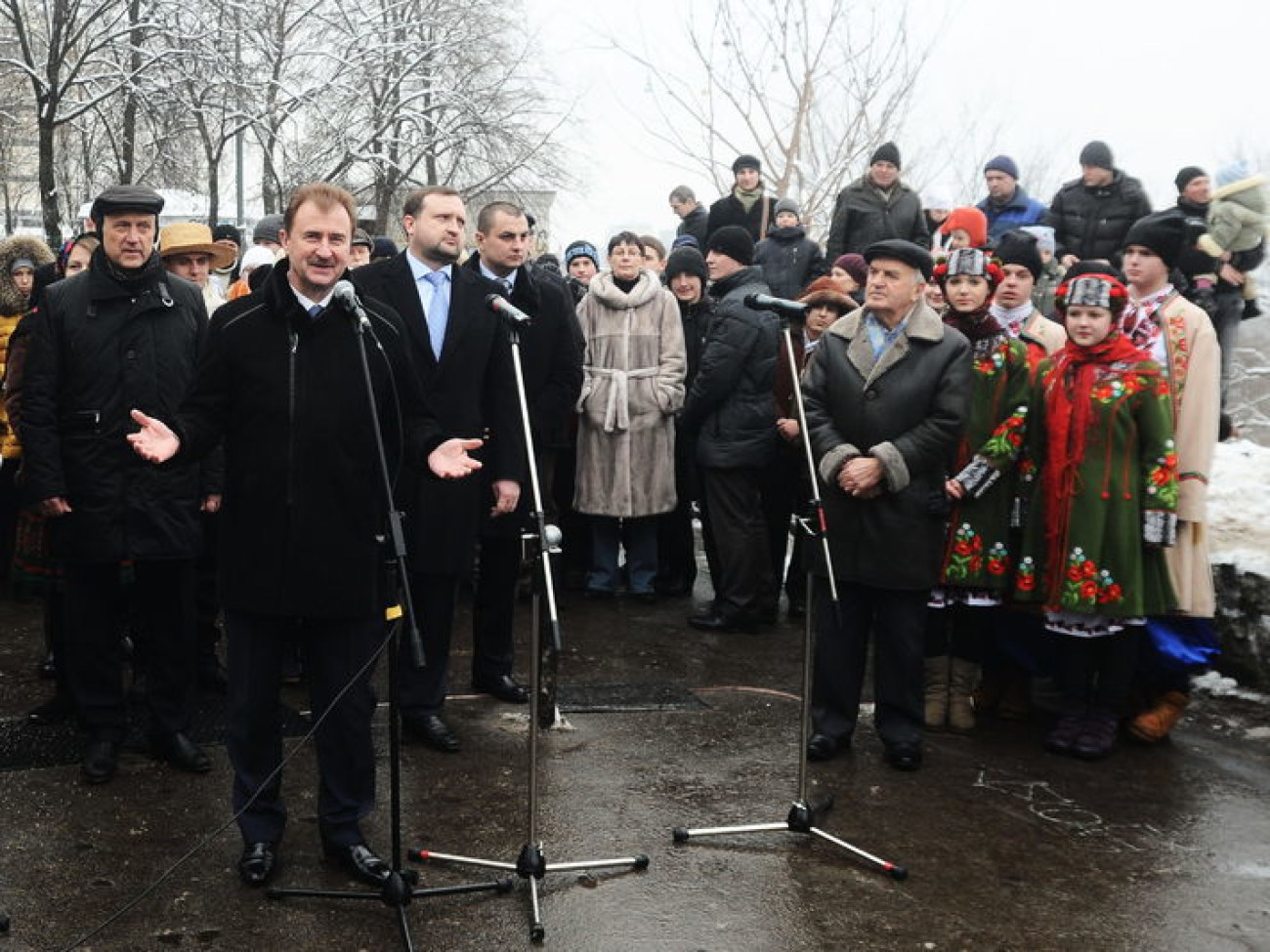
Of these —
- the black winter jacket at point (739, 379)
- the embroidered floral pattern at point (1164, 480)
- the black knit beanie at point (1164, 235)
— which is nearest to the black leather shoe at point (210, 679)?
the black winter jacket at point (739, 379)

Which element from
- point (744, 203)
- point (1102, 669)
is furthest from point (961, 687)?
point (744, 203)

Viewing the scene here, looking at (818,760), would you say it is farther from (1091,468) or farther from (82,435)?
(82,435)

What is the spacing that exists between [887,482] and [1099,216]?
5397mm

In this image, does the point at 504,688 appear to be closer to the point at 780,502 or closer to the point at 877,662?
the point at 877,662

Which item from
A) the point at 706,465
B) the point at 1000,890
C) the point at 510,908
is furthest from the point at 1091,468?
the point at 510,908

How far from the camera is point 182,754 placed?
511 centimetres

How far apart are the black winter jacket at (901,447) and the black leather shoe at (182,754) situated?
2552mm

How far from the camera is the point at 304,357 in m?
4.06

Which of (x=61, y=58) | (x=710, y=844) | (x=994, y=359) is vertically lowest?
(x=710, y=844)

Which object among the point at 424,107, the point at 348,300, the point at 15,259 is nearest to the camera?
the point at 348,300

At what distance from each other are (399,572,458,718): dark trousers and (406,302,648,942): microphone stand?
3.97ft

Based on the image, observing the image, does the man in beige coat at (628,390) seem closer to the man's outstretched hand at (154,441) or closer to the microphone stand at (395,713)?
the microphone stand at (395,713)

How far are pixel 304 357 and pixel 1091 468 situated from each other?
11.1 feet

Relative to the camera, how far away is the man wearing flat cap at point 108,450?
499 centimetres
